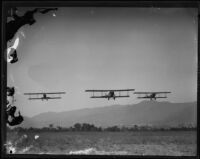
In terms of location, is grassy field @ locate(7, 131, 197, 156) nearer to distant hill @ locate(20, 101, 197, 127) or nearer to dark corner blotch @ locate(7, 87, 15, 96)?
distant hill @ locate(20, 101, 197, 127)

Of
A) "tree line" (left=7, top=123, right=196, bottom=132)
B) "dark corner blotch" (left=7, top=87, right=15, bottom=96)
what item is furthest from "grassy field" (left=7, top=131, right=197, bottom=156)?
"dark corner blotch" (left=7, top=87, right=15, bottom=96)

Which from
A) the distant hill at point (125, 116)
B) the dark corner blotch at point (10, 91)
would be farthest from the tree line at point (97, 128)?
the dark corner blotch at point (10, 91)

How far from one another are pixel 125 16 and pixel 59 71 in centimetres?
70

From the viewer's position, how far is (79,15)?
3.73 meters

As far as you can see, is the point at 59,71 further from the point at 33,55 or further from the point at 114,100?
the point at 114,100

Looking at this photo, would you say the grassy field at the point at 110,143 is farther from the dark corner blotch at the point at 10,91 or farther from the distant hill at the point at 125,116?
the dark corner blotch at the point at 10,91

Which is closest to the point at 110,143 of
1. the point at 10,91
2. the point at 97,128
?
the point at 97,128

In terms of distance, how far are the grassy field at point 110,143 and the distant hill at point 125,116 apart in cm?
9

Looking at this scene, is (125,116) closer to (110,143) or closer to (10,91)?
(110,143)

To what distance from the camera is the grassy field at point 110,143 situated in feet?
12.1

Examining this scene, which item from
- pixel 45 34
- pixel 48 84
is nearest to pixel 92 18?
pixel 45 34

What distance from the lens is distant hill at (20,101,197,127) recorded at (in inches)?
146

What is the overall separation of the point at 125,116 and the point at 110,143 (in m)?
0.25

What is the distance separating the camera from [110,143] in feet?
12.2
